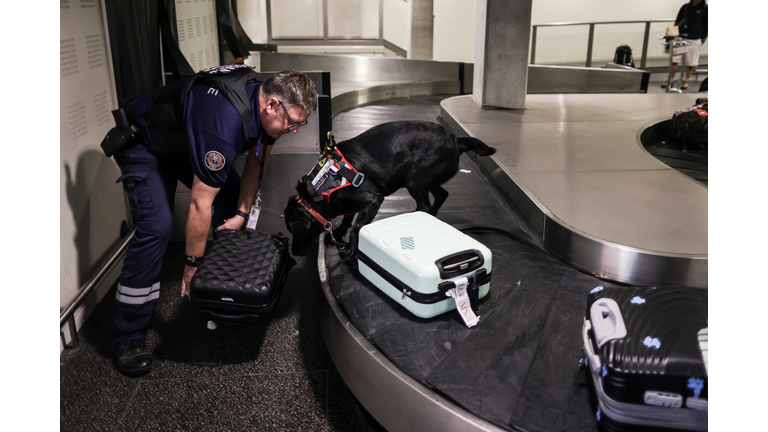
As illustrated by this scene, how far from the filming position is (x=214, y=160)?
7.59ft

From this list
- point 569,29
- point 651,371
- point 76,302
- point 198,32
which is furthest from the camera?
point 569,29

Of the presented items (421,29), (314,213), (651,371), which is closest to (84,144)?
(314,213)

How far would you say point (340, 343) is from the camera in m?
2.44

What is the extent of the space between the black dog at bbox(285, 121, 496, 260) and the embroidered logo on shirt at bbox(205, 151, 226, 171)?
0.66 meters

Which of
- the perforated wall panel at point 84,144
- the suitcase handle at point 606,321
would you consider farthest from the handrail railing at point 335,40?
the suitcase handle at point 606,321

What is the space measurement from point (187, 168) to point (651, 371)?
7.50 ft

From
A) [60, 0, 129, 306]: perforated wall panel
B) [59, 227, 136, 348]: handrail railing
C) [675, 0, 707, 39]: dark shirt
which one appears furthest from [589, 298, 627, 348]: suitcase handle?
[675, 0, 707, 39]: dark shirt

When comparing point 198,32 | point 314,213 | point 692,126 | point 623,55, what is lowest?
point 314,213

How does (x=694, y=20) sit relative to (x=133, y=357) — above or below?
above

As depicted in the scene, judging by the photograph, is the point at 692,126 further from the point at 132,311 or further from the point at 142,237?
the point at 132,311

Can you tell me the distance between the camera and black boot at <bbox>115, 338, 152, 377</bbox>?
254cm

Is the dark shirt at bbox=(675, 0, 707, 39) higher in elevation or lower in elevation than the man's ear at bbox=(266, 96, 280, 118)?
higher

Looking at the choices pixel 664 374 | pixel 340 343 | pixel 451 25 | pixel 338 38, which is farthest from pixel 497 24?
pixel 338 38

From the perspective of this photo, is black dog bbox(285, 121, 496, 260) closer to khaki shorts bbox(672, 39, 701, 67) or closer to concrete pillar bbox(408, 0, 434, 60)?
khaki shorts bbox(672, 39, 701, 67)
